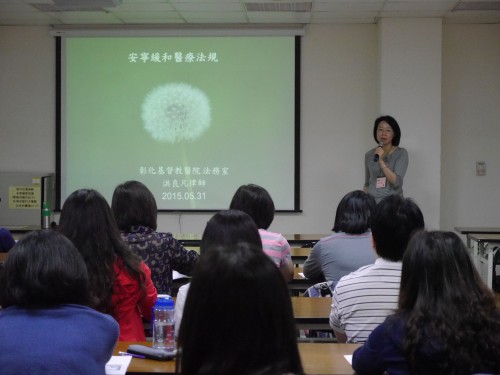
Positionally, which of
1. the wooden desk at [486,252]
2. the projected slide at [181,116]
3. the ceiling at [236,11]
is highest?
the ceiling at [236,11]

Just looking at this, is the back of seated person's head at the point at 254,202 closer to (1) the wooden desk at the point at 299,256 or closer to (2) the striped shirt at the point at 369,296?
(1) the wooden desk at the point at 299,256

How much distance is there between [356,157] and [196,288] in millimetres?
6217

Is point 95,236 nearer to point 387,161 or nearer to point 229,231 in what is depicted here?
point 229,231

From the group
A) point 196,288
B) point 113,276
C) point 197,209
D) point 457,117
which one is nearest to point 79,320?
point 196,288

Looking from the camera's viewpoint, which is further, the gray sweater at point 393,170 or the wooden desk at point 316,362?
the gray sweater at point 393,170

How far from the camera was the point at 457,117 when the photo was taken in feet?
23.4

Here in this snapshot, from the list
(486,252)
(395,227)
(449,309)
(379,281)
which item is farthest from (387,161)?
(449,309)

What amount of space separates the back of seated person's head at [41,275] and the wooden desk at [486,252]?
4.51 m

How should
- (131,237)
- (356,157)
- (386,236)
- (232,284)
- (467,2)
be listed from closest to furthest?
(232,284) < (386,236) < (131,237) < (467,2) < (356,157)

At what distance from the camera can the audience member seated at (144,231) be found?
321 cm

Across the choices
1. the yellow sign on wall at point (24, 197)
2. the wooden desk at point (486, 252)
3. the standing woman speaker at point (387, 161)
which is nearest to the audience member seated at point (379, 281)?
the wooden desk at point (486, 252)

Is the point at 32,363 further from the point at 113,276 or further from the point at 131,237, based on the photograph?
the point at 131,237

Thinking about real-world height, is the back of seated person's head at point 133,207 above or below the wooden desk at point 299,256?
above

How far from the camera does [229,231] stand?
2404 mm
